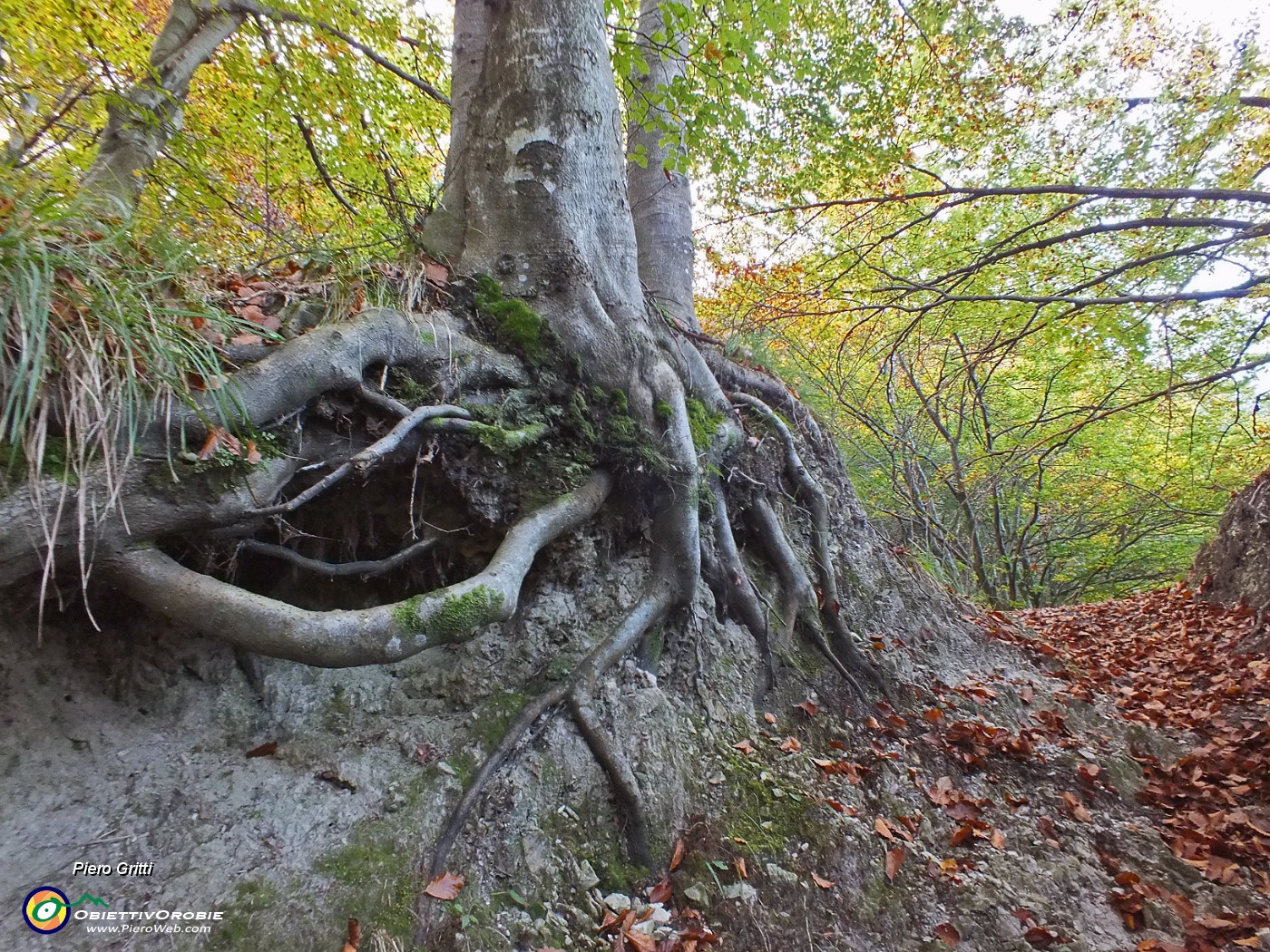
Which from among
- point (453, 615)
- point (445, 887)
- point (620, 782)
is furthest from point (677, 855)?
point (453, 615)

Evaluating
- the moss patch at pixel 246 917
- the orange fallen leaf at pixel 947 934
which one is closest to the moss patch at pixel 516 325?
the moss patch at pixel 246 917

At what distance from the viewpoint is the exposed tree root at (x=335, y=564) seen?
6.68 feet

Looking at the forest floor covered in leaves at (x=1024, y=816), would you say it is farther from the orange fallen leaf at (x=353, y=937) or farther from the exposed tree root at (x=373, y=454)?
the exposed tree root at (x=373, y=454)

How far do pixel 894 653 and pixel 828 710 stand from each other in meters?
0.92

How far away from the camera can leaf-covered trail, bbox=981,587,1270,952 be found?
8.79ft

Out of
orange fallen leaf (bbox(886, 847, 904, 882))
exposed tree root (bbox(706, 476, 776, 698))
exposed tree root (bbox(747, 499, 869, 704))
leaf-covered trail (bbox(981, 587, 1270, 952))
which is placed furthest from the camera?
exposed tree root (bbox(747, 499, 869, 704))

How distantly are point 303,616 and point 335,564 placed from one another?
0.49 metres

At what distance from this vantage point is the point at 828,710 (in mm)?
3256

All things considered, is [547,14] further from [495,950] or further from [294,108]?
[495,950]

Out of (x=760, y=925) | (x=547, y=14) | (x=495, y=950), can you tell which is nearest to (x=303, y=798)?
(x=495, y=950)

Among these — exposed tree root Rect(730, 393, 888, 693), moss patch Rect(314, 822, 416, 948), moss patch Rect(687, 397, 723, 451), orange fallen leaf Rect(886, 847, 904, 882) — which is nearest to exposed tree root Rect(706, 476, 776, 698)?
moss patch Rect(687, 397, 723, 451)

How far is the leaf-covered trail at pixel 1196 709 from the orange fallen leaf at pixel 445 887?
2.73 metres

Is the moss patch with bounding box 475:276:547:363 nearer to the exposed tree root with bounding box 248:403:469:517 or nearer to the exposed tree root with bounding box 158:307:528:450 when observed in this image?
the exposed tree root with bounding box 158:307:528:450

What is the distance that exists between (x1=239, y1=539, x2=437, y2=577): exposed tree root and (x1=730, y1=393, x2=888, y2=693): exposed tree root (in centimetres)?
262
